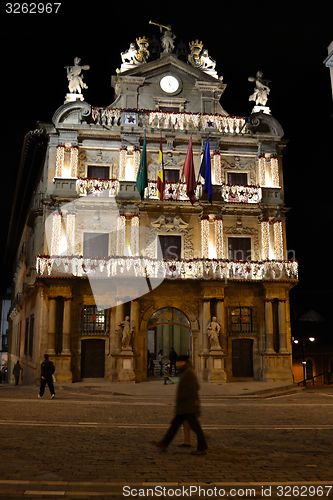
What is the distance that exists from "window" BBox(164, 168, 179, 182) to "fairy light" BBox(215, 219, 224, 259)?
3593 millimetres

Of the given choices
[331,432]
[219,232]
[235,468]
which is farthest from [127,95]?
[235,468]

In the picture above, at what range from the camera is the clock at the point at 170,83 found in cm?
3394

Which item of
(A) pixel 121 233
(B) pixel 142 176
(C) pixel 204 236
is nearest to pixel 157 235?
(A) pixel 121 233

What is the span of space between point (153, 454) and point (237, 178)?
25.1 metres

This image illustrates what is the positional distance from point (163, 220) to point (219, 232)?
332 cm

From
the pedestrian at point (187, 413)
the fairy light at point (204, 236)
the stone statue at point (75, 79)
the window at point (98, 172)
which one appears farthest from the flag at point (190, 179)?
the pedestrian at point (187, 413)

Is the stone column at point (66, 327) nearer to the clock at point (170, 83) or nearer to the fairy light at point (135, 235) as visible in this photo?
the fairy light at point (135, 235)

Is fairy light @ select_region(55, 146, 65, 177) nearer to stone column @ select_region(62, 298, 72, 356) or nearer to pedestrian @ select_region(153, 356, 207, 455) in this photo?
stone column @ select_region(62, 298, 72, 356)

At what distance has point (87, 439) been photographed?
11648 millimetres

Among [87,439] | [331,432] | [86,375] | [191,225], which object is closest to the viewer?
[87,439]

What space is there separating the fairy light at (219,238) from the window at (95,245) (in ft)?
20.7

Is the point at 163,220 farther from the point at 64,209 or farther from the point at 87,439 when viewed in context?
the point at 87,439

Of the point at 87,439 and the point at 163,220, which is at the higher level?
the point at 163,220

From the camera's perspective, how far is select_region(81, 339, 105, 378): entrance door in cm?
2992
